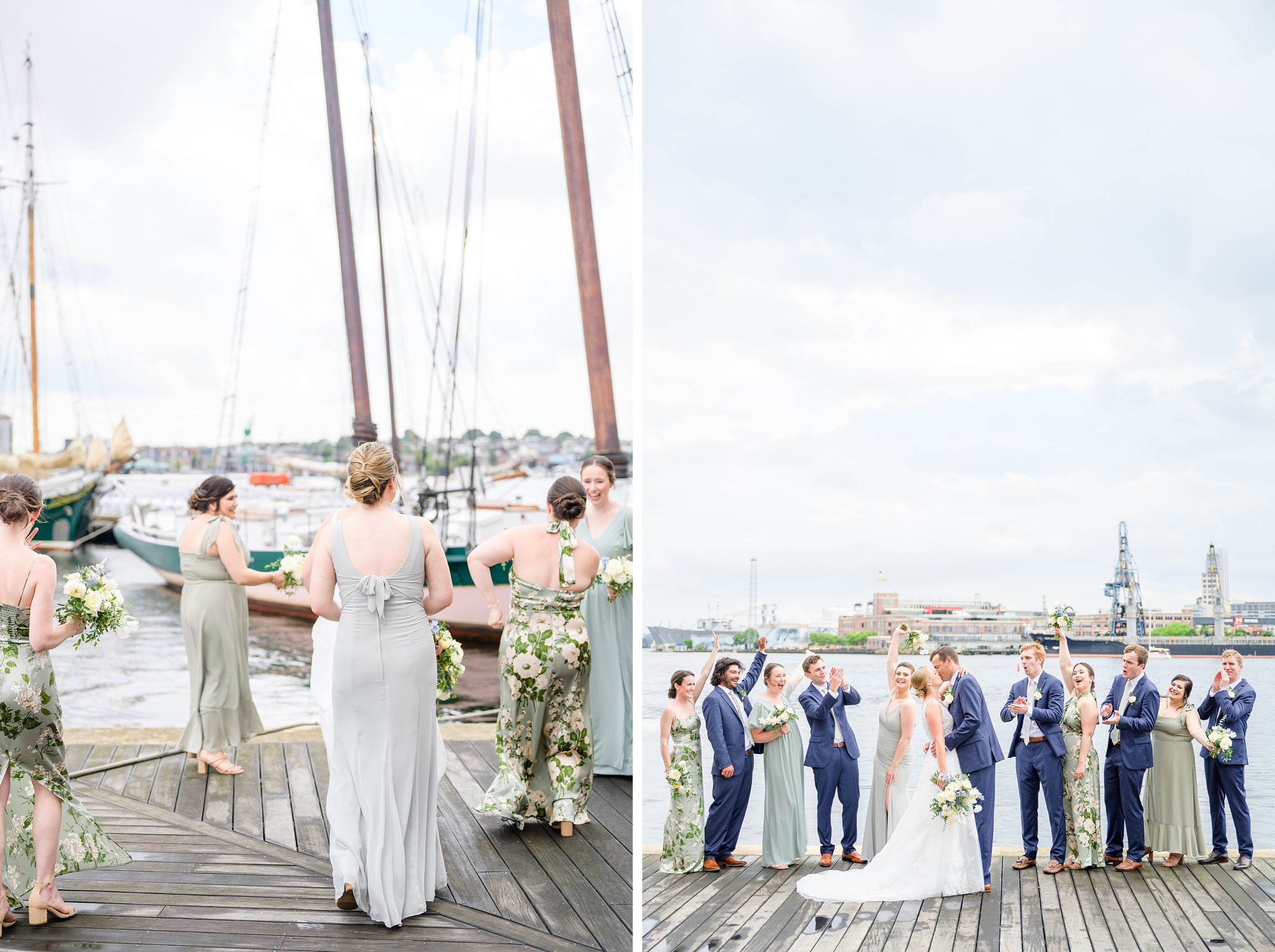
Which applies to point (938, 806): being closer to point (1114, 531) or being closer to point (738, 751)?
point (738, 751)

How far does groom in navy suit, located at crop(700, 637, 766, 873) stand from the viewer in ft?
15.0

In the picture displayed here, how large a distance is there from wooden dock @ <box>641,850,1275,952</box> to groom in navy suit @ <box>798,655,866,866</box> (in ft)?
0.84

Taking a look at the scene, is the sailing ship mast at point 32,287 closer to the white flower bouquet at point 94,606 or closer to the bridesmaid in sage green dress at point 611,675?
the white flower bouquet at point 94,606

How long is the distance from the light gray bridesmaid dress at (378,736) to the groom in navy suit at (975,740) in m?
2.38

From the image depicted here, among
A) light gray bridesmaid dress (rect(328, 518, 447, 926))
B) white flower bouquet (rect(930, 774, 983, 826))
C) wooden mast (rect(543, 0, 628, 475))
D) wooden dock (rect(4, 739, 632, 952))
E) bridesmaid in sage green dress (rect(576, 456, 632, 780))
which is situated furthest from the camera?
wooden mast (rect(543, 0, 628, 475))

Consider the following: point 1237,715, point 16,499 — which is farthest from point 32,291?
point 1237,715

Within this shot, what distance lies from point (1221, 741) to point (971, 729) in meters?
1.13

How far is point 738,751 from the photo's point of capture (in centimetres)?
462

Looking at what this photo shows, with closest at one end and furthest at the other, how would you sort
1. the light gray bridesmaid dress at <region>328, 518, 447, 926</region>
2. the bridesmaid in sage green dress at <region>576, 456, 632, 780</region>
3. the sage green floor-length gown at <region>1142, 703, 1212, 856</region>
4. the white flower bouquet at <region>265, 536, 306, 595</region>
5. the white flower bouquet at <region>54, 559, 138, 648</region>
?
the light gray bridesmaid dress at <region>328, 518, 447, 926</region> < the white flower bouquet at <region>54, 559, 138, 648</region> < the sage green floor-length gown at <region>1142, 703, 1212, 856</region> < the white flower bouquet at <region>265, 536, 306, 595</region> < the bridesmaid in sage green dress at <region>576, 456, 632, 780</region>

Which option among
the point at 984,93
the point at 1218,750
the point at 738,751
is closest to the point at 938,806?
the point at 738,751

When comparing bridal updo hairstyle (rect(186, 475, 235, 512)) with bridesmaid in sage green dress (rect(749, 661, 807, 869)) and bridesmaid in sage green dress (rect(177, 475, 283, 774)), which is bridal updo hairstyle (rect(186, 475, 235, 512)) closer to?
bridesmaid in sage green dress (rect(177, 475, 283, 774))

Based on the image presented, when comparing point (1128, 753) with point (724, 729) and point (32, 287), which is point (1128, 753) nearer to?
point (724, 729)

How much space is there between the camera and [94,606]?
3.36 m

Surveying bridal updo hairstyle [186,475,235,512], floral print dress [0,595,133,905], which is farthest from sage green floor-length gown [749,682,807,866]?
bridal updo hairstyle [186,475,235,512]
